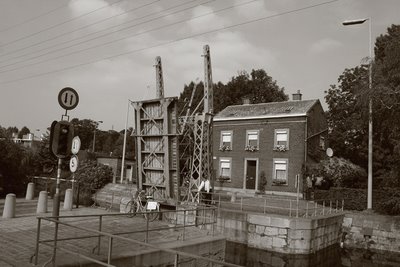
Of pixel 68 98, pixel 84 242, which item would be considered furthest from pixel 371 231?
pixel 68 98

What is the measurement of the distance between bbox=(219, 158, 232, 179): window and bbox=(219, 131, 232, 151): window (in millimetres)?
1098

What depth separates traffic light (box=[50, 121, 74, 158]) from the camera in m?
7.82

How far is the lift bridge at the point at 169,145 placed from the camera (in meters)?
15.8

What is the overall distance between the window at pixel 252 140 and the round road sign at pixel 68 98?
78.3ft

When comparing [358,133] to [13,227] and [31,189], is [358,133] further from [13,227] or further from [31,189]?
[13,227]

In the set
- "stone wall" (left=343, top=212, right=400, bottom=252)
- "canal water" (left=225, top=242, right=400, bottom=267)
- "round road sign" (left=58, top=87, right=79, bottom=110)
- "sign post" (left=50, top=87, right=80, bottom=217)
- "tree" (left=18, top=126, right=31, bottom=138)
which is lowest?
"canal water" (left=225, top=242, right=400, bottom=267)

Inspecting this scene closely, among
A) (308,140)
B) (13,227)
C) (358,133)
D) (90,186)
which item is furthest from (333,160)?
(13,227)

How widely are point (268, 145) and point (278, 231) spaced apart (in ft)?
44.0

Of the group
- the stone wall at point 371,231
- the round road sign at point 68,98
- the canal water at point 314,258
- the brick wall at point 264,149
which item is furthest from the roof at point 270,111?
the round road sign at point 68,98

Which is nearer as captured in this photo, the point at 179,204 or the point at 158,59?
the point at 179,204

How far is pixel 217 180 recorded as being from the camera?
3297 centimetres

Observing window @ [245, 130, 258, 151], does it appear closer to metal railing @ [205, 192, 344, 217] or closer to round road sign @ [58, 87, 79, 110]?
metal railing @ [205, 192, 344, 217]

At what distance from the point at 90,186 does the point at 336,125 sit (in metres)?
24.7

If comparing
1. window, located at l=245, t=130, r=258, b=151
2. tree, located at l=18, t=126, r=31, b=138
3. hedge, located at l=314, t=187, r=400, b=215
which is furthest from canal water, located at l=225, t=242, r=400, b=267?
tree, located at l=18, t=126, r=31, b=138
